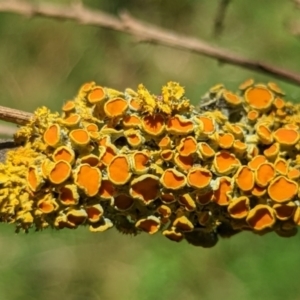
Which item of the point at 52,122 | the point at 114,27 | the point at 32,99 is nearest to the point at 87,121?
the point at 52,122

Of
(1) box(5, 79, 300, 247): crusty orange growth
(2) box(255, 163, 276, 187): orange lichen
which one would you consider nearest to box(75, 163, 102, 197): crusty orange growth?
(1) box(5, 79, 300, 247): crusty orange growth

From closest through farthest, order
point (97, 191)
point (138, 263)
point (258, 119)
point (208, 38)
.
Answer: point (97, 191)
point (258, 119)
point (138, 263)
point (208, 38)

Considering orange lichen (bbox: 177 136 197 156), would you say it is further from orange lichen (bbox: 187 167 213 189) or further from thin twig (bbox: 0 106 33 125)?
thin twig (bbox: 0 106 33 125)

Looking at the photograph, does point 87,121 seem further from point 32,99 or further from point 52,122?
point 32,99

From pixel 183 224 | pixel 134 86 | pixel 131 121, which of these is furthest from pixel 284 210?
pixel 134 86

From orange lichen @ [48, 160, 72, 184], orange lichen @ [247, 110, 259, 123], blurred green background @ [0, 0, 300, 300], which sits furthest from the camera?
blurred green background @ [0, 0, 300, 300]

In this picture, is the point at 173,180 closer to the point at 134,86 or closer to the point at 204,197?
the point at 204,197

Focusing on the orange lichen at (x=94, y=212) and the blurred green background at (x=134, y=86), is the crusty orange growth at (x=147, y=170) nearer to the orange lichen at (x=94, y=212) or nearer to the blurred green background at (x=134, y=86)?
the orange lichen at (x=94, y=212)
